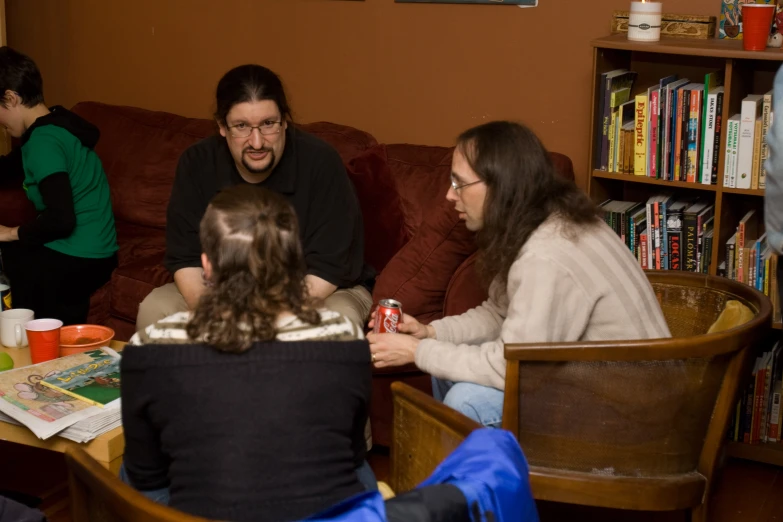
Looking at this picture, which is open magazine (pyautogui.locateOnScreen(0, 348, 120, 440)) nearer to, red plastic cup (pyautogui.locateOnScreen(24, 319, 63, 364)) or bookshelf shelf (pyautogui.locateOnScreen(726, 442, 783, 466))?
red plastic cup (pyautogui.locateOnScreen(24, 319, 63, 364))

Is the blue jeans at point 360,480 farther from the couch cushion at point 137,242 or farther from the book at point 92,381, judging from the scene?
the couch cushion at point 137,242

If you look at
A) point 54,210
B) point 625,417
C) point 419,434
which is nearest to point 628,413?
point 625,417

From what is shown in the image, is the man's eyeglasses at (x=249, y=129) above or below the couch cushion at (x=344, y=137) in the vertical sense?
above

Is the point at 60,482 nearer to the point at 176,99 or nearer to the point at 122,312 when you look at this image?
the point at 122,312

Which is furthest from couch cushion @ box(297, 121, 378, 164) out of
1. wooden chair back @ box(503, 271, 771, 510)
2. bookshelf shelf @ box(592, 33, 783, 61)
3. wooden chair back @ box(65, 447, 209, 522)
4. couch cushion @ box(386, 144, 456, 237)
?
wooden chair back @ box(65, 447, 209, 522)

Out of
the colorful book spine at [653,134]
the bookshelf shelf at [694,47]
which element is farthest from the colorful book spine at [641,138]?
the bookshelf shelf at [694,47]

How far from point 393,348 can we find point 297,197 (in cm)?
71

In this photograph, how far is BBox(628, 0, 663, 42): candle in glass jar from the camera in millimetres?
2867

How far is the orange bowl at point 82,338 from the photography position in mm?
2508

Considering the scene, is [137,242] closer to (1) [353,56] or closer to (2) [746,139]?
(1) [353,56]

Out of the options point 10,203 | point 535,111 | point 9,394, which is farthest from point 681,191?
point 10,203

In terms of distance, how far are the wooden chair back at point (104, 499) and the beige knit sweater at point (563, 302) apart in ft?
3.16

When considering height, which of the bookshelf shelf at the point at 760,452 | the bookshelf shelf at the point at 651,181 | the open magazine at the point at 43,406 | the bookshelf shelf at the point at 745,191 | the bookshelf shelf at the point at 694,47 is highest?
the bookshelf shelf at the point at 694,47

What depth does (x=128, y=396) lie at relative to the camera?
5.08 ft
